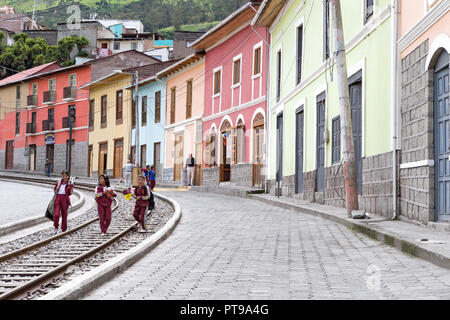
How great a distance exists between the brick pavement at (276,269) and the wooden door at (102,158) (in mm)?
33653

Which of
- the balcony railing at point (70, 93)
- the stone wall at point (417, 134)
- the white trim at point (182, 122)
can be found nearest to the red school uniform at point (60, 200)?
the stone wall at point (417, 134)

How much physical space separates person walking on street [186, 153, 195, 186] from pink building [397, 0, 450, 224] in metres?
19.9

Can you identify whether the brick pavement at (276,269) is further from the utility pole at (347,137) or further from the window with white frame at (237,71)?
the window with white frame at (237,71)

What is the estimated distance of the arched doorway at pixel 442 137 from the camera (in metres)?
10.6

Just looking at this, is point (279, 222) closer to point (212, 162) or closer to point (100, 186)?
point (100, 186)

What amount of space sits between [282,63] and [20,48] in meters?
50.5

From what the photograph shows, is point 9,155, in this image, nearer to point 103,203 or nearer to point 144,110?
point 144,110

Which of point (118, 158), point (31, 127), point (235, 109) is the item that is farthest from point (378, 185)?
point (31, 127)

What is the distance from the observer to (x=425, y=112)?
11.3m

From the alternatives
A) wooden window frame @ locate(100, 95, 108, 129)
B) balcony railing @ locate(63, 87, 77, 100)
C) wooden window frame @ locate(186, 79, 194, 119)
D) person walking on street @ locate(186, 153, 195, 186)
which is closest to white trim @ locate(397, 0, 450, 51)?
person walking on street @ locate(186, 153, 195, 186)

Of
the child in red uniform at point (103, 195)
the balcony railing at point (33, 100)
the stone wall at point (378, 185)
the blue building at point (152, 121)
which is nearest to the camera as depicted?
the stone wall at point (378, 185)

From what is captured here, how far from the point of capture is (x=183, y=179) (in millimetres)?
33250

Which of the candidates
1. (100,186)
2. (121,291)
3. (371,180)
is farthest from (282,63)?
(121,291)

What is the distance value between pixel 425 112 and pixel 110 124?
36187 millimetres
